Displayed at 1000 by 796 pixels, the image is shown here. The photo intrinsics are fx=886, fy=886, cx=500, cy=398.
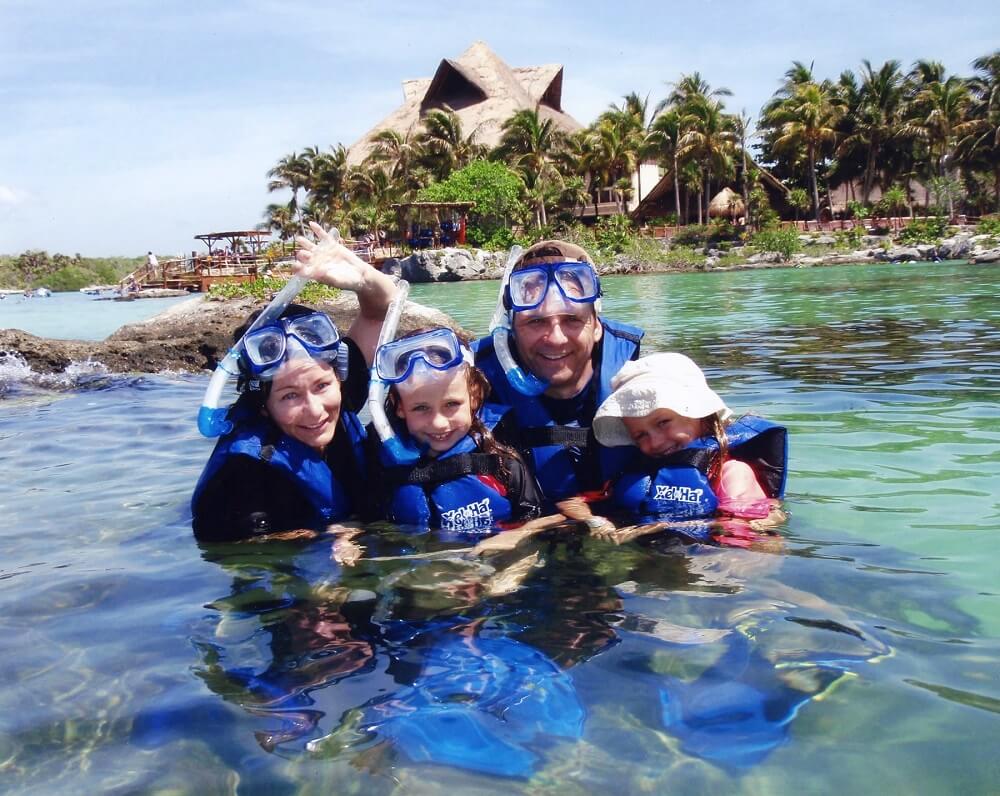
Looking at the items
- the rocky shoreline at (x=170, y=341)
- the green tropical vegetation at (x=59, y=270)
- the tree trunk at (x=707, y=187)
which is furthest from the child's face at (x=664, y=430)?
the green tropical vegetation at (x=59, y=270)

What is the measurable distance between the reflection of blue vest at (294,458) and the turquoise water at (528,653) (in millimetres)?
273

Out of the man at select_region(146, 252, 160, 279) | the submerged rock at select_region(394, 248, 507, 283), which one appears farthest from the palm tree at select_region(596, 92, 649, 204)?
the man at select_region(146, 252, 160, 279)

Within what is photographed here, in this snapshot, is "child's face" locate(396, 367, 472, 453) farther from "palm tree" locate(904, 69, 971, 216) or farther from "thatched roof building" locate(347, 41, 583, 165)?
"thatched roof building" locate(347, 41, 583, 165)

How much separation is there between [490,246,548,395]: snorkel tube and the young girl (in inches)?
6.1

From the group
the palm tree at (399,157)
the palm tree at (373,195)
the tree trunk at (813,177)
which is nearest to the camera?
the tree trunk at (813,177)

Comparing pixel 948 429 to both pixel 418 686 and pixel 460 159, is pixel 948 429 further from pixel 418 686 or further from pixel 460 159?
pixel 460 159

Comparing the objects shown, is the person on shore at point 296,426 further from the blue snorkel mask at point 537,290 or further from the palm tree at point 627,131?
the palm tree at point 627,131

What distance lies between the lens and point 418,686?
8.44ft

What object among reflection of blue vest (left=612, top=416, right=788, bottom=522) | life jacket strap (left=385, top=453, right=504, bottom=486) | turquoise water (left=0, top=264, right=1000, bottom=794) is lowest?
turquoise water (left=0, top=264, right=1000, bottom=794)

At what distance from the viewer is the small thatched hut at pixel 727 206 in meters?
46.3

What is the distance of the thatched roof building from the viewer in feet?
194

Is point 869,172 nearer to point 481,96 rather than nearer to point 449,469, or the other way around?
point 481,96

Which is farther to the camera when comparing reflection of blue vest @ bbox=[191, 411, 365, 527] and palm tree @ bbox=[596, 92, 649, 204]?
palm tree @ bbox=[596, 92, 649, 204]

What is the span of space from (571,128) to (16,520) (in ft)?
204
